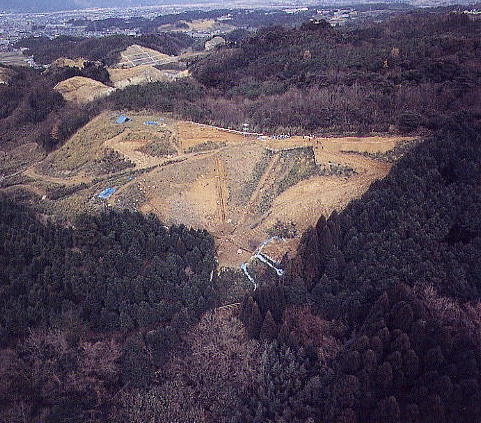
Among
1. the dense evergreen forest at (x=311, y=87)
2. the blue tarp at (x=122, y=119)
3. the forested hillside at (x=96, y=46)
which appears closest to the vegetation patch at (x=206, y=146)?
the dense evergreen forest at (x=311, y=87)

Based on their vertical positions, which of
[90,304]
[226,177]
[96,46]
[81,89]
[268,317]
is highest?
[96,46]

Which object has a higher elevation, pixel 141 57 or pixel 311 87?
pixel 311 87

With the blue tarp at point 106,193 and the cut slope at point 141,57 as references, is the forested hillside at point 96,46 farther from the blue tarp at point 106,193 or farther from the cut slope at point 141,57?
the blue tarp at point 106,193

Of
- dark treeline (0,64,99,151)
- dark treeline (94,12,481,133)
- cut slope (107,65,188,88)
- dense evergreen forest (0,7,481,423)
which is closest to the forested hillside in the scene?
cut slope (107,65,188,88)

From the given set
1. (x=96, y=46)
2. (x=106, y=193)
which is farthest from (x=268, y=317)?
(x=96, y=46)

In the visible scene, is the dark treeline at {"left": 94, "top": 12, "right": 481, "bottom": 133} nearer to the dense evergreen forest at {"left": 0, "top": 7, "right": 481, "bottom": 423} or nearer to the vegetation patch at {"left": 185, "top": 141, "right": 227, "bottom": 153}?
the vegetation patch at {"left": 185, "top": 141, "right": 227, "bottom": 153}

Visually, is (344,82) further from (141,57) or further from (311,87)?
(141,57)

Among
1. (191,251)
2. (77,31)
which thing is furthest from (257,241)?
(77,31)

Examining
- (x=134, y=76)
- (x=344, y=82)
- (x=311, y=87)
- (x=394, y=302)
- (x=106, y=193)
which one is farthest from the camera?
(x=134, y=76)
